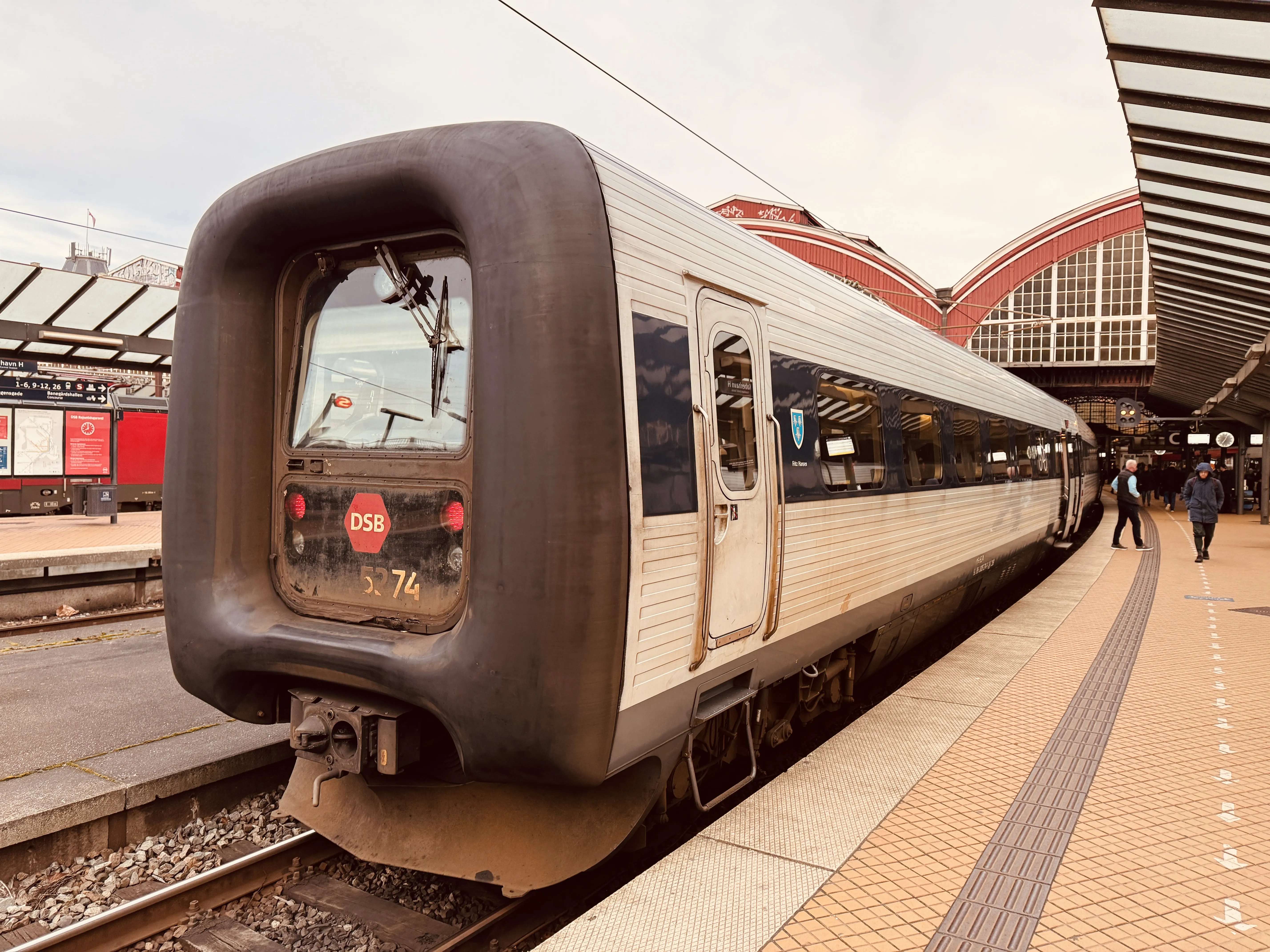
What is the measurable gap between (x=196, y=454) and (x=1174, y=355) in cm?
2087

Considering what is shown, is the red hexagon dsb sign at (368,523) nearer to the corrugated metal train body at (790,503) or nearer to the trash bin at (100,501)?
the corrugated metal train body at (790,503)

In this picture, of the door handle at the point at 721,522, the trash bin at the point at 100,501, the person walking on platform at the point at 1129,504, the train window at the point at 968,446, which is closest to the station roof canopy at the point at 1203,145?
the train window at the point at 968,446

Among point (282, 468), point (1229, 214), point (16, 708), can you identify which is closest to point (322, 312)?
point (282, 468)

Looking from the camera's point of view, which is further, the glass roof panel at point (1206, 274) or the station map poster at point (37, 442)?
the station map poster at point (37, 442)

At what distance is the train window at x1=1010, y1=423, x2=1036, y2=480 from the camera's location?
10.6 meters

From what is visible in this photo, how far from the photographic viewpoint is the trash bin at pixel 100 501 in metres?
15.7

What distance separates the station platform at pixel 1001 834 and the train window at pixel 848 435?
144 centimetres

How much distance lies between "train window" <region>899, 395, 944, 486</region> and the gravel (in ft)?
13.1

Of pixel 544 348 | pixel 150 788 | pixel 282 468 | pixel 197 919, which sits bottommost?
pixel 197 919

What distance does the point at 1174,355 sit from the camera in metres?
19.6

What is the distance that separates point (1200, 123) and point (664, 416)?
589 centimetres

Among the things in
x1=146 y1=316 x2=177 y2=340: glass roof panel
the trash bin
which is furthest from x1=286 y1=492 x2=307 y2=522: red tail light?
the trash bin

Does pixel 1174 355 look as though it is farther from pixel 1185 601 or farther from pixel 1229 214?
pixel 1229 214

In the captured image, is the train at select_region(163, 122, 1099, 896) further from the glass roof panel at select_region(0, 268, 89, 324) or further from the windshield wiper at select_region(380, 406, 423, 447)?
the glass roof panel at select_region(0, 268, 89, 324)
